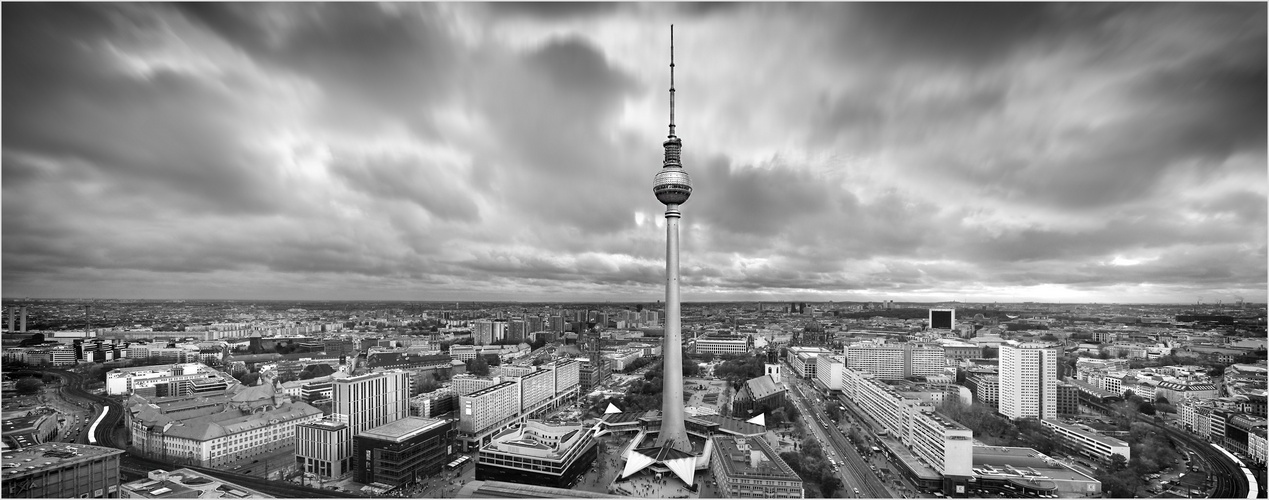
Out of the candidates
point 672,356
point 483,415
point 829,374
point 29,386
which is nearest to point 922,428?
point 672,356

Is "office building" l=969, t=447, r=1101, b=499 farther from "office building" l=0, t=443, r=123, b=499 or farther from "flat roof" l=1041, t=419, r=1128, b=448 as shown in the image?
"office building" l=0, t=443, r=123, b=499

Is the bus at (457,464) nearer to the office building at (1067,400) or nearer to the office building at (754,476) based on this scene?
the office building at (754,476)

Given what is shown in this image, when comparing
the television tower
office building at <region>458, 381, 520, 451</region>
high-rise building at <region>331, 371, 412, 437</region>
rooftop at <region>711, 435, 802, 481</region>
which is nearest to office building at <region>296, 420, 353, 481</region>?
high-rise building at <region>331, 371, 412, 437</region>

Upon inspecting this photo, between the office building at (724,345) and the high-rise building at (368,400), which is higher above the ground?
the high-rise building at (368,400)

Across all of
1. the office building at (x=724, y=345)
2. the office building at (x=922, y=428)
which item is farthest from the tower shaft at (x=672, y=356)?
the office building at (x=724, y=345)

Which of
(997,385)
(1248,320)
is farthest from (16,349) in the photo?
(1248,320)

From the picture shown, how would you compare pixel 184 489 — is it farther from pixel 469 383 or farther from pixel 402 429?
pixel 469 383
